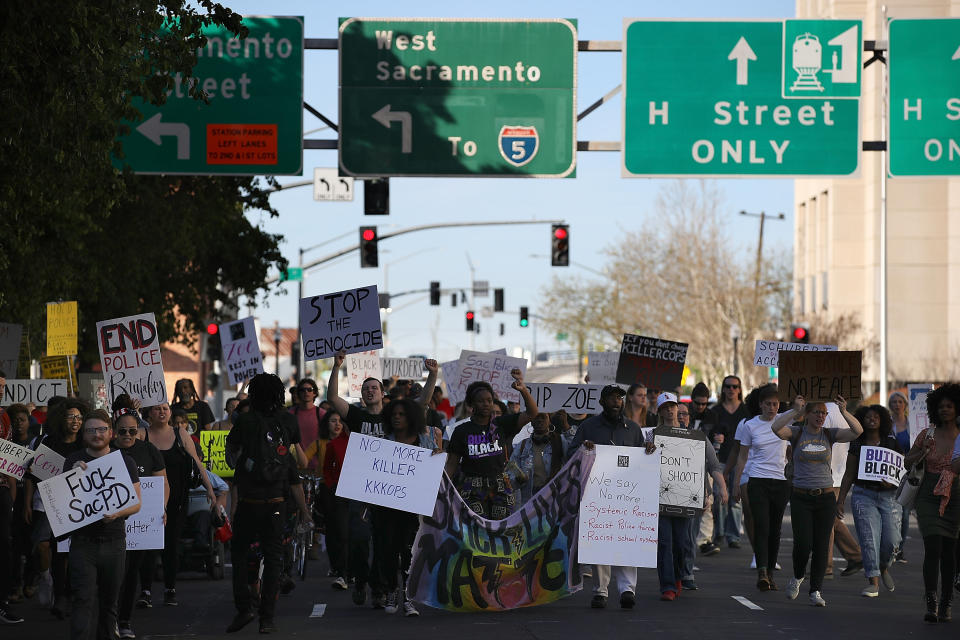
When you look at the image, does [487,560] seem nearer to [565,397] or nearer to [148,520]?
[148,520]

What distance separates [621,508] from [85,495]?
16.3 feet

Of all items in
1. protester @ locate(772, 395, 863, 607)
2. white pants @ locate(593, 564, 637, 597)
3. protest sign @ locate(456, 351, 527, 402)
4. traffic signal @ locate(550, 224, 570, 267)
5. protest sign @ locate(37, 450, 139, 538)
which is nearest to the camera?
protest sign @ locate(37, 450, 139, 538)

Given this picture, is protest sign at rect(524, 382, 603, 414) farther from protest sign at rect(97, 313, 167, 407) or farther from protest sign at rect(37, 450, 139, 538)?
protest sign at rect(37, 450, 139, 538)

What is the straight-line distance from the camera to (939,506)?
1266 cm

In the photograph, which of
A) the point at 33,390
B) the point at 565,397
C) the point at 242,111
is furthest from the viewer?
the point at 33,390

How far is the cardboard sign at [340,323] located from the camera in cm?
1673

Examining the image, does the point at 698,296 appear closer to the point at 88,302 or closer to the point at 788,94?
the point at 88,302

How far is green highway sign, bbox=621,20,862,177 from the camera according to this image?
53.5 feet

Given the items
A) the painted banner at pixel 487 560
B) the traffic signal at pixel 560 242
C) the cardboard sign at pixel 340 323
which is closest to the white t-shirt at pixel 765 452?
the painted banner at pixel 487 560

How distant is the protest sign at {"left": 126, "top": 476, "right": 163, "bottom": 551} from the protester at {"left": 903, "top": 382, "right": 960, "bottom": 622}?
233 inches

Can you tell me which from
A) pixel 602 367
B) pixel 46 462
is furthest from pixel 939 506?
pixel 602 367

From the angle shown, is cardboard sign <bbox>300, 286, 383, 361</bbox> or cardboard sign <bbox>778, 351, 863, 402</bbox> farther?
cardboard sign <bbox>300, 286, 383, 361</bbox>

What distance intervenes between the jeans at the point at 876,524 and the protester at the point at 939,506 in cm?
206

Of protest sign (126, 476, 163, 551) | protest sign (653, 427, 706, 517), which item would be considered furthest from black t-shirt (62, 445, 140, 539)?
protest sign (653, 427, 706, 517)
